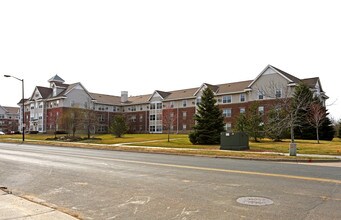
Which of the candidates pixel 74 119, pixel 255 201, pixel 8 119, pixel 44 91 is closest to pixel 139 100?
pixel 44 91

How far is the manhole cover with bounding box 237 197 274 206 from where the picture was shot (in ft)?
24.3

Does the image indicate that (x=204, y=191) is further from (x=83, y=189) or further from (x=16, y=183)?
(x=16, y=183)

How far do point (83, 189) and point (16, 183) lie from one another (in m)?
2.70

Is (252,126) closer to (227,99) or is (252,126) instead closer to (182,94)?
(227,99)

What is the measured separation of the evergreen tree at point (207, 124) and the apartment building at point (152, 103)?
62.7 ft

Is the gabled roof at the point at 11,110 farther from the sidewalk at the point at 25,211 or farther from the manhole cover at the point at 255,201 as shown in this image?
the manhole cover at the point at 255,201

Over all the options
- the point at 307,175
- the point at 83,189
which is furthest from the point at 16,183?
the point at 307,175

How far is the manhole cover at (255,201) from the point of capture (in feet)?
24.3

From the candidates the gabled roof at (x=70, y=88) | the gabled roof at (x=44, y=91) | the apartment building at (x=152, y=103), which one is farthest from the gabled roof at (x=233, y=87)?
the gabled roof at (x=44, y=91)

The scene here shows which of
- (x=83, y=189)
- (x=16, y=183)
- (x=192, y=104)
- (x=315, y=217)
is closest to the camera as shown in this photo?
(x=315, y=217)

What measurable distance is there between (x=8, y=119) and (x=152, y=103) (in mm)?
71249

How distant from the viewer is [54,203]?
7668mm

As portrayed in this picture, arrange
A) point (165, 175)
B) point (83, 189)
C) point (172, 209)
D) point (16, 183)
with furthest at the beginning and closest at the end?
point (165, 175) < point (16, 183) < point (83, 189) < point (172, 209)

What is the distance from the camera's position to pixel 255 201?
7.60 m
